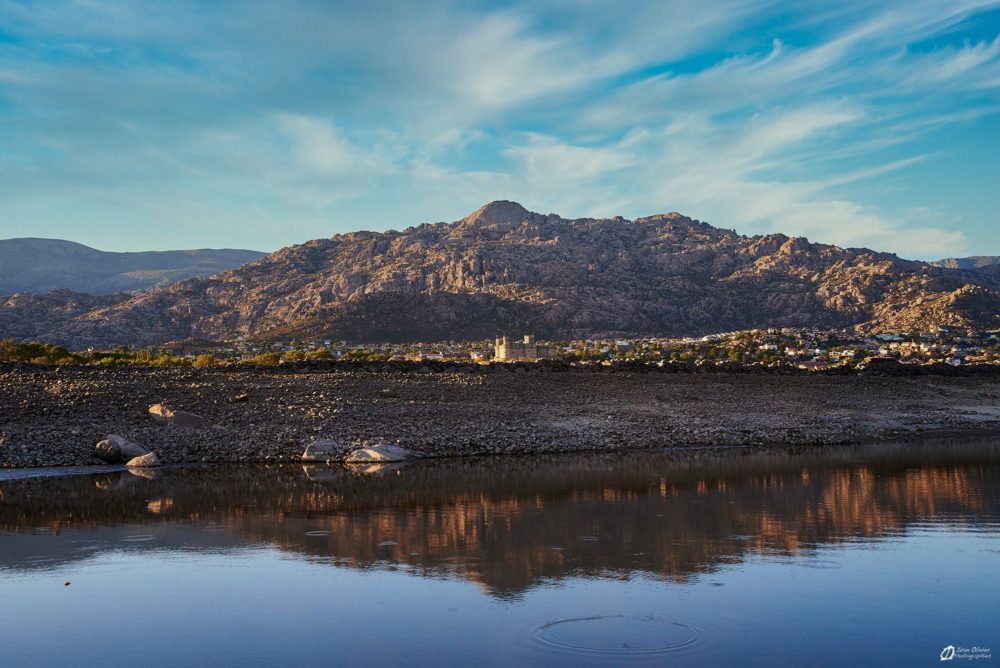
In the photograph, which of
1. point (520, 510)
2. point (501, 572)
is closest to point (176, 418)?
point (520, 510)

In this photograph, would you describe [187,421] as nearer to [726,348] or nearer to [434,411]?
[434,411]

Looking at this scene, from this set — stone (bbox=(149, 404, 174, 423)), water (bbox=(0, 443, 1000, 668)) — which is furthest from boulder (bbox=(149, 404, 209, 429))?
water (bbox=(0, 443, 1000, 668))

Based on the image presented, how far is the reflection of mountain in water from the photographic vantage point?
15.5 m

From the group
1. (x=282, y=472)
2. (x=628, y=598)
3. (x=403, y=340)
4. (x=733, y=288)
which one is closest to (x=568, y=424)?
(x=282, y=472)

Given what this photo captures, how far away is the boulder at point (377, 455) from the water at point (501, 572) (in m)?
5.43

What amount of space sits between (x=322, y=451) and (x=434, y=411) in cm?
710

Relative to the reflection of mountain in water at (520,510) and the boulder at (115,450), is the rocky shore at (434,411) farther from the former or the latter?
the reflection of mountain in water at (520,510)

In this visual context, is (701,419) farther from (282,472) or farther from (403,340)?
(403,340)

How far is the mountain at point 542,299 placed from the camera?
131713 millimetres

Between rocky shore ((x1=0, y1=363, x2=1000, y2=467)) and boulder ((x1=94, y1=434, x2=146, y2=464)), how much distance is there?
15.1 inches

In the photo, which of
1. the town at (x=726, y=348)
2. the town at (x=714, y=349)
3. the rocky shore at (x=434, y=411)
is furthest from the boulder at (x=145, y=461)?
the town at (x=726, y=348)

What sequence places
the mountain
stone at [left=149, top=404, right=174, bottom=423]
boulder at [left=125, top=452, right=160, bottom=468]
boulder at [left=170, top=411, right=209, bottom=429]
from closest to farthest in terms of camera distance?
boulder at [left=125, top=452, right=160, bottom=468]
boulder at [left=170, top=411, right=209, bottom=429]
stone at [left=149, top=404, right=174, bottom=423]
the mountain
